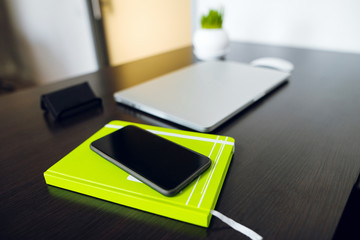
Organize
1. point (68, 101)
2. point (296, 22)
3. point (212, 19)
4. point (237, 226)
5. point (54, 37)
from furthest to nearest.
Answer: point (54, 37)
point (296, 22)
point (212, 19)
point (68, 101)
point (237, 226)

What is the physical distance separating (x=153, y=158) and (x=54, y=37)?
2641 mm

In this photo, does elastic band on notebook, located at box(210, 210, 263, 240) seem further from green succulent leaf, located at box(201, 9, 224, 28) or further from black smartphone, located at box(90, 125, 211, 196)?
green succulent leaf, located at box(201, 9, 224, 28)

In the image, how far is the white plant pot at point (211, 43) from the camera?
0.91 meters

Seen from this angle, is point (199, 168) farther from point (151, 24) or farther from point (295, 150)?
point (151, 24)

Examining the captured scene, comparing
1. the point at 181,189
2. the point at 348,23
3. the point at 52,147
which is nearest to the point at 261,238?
the point at 181,189

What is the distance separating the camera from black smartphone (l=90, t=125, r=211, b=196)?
0.31 meters

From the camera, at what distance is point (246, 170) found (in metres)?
0.38

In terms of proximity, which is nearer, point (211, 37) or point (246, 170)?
point (246, 170)

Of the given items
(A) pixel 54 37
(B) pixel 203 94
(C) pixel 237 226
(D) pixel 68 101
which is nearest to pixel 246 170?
(C) pixel 237 226

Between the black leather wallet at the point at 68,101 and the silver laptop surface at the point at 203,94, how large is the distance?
0.21 feet

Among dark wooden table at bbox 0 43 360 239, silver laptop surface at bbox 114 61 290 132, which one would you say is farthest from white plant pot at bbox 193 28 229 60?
dark wooden table at bbox 0 43 360 239

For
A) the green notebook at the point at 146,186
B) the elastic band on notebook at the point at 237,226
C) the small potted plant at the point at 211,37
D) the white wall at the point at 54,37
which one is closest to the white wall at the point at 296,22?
the small potted plant at the point at 211,37

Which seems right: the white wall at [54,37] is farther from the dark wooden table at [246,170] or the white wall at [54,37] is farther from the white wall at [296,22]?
the dark wooden table at [246,170]

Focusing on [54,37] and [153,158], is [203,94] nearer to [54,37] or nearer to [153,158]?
[153,158]
